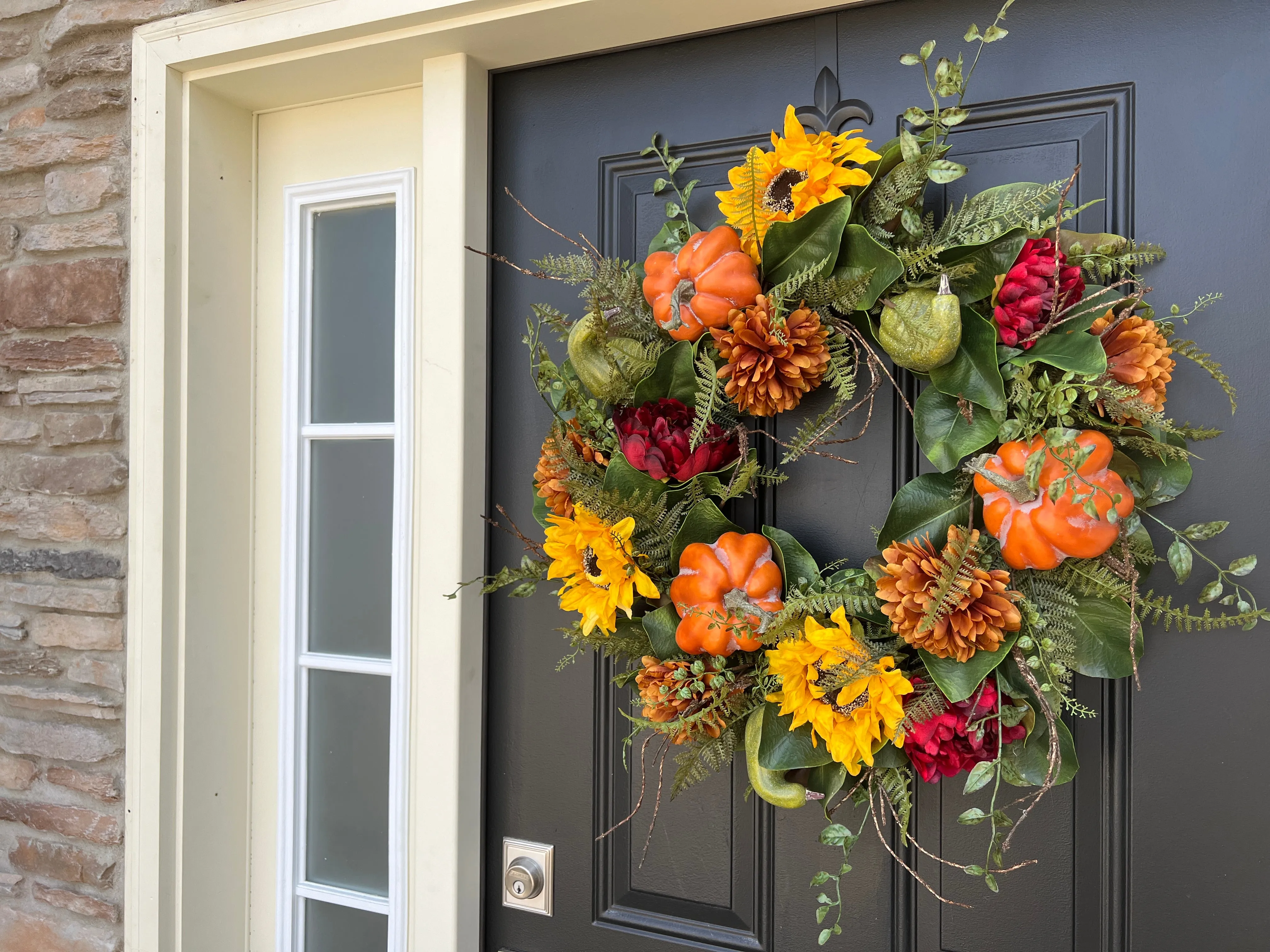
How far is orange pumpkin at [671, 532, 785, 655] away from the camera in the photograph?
854 mm

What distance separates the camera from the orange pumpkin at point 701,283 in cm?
84

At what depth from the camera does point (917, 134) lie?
96 centimetres

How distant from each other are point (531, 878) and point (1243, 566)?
94 centimetres

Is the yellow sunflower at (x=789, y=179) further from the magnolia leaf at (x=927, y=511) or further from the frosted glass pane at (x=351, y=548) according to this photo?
the frosted glass pane at (x=351, y=548)

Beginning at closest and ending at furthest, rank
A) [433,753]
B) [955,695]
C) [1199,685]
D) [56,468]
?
1. [955,695]
2. [1199,685]
3. [433,753]
4. [56,468]

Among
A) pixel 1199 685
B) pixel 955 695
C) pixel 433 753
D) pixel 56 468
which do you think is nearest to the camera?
pixel 955 695

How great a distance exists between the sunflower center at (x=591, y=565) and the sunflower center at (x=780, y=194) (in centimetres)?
42

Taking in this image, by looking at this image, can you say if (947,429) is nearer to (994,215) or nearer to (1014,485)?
(1014,485)

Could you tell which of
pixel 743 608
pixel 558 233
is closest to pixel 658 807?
pixel 743 608

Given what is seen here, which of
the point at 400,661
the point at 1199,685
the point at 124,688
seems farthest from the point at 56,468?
the point at 1199,685

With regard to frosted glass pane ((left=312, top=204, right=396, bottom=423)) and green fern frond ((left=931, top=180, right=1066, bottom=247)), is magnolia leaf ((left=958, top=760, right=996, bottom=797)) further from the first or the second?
frosted glass pane ((left=312, top=204, right=396, bottom=423))

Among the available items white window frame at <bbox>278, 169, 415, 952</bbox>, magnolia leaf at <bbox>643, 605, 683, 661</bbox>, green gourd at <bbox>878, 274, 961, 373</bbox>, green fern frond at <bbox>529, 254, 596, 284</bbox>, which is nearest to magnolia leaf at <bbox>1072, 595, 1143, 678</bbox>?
green gourd at <bbox>878, 274, 961, 373</bbox>

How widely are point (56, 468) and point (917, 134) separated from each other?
1.30 m

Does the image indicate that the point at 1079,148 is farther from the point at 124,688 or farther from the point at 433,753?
the point at 124,688
